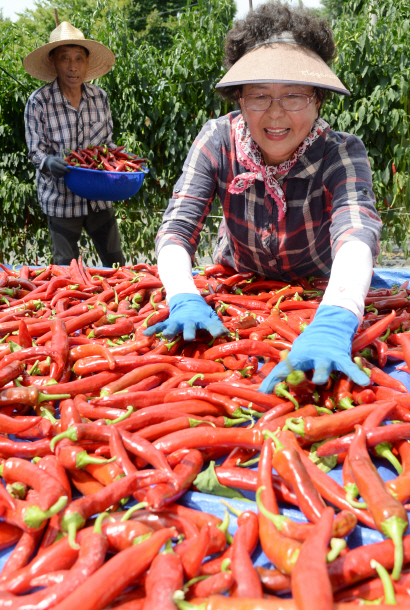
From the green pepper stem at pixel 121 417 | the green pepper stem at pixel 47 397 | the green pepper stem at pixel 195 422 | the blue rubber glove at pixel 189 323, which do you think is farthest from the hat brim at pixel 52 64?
the green pepper stem at pixel 195 422

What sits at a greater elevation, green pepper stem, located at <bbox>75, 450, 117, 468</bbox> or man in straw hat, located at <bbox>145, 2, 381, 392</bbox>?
man in straw hat, located at <bbox>145, 2, 381, 392</bbox>

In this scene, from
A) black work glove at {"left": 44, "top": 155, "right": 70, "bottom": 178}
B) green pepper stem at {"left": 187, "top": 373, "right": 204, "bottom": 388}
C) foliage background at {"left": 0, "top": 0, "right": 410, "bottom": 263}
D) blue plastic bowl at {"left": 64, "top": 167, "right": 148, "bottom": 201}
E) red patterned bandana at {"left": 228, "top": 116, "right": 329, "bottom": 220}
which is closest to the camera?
green pepper stem at {"left": 187, "top": 373, "right": 204, "bottom": 388}

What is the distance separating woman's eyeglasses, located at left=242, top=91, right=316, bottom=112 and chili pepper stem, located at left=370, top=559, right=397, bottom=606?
2210 millimetres

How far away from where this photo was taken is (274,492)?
5.03ft

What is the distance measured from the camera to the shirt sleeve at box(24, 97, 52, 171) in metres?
5.58

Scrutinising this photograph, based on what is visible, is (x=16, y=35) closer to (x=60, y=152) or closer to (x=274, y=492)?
(x=60, y=152)

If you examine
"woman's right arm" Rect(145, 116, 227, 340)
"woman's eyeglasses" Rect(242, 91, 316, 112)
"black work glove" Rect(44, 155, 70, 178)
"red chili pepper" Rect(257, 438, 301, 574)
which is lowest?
"red chili pepper" Rect(257, 438, 301, 574)

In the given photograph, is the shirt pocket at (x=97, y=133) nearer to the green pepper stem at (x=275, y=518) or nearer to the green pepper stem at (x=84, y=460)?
the green pepper stem at (x=84, y=460)

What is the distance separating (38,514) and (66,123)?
5406mm

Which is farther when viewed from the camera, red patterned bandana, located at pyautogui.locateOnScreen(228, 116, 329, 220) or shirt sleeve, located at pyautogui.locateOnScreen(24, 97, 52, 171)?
shirt sleeve, located at pyautogui.locateOnScreen(24, 97, 52, 171)

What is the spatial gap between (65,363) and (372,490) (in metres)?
1.52

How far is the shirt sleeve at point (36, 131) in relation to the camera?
18.3 feet

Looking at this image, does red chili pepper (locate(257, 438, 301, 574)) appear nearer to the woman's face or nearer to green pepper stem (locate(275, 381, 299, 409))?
green pepper stem (locate(275, 381, 299, 409))

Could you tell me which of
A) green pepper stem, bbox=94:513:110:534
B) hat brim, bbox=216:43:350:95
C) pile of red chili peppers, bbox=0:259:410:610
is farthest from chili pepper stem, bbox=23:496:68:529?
hat brim, bbox=216:43:350:95
